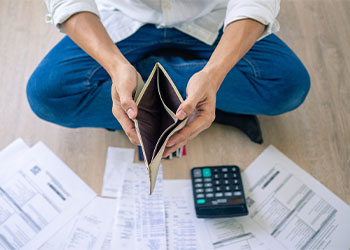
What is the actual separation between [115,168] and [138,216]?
175 mm

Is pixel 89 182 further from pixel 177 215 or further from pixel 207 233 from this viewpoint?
pixel 207 233

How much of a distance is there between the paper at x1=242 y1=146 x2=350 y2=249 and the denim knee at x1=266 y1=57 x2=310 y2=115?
203 mm

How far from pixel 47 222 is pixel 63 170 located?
165 millimetres

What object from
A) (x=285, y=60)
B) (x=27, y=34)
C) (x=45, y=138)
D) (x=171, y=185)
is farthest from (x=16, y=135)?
(x=285, y=60)

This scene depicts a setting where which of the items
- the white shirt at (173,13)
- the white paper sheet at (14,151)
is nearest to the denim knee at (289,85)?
the white shirt at (173,13)

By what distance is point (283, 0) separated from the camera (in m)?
1.32

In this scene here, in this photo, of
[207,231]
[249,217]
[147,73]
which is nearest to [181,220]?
[207,231]

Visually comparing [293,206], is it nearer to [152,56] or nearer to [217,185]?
[217,185]

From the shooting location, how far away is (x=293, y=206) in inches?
37.7

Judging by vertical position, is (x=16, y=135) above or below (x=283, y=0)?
below

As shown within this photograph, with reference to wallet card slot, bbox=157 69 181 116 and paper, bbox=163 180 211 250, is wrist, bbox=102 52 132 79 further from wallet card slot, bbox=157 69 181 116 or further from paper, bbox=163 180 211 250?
paper, bbox=163 180 211 250

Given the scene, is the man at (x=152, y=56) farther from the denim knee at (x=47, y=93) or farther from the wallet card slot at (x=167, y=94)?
the wallet card slot at (x=167, y=94)

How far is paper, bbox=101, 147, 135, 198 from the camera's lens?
38.2 inches

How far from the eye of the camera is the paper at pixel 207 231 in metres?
0.90
